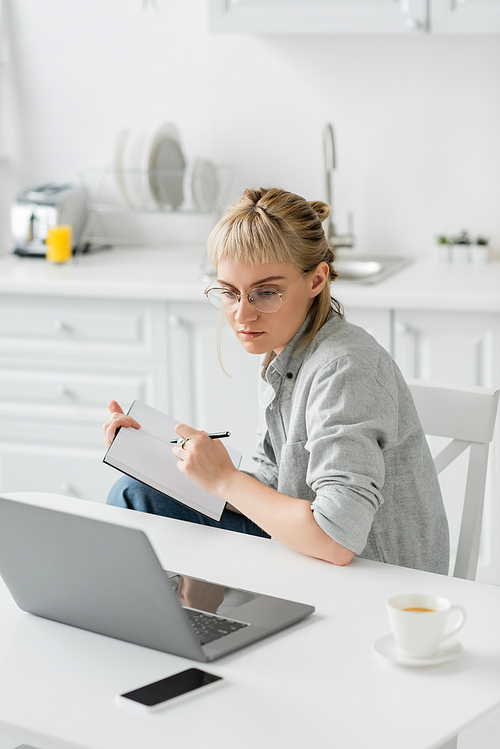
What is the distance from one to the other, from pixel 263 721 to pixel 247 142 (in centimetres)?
250

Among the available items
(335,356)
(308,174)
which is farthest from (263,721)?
(308,174)

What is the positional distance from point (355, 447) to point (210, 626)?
339 millimetres

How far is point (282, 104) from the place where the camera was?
300 centimetres

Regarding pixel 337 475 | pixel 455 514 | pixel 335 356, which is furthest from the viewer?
pixel 455 514

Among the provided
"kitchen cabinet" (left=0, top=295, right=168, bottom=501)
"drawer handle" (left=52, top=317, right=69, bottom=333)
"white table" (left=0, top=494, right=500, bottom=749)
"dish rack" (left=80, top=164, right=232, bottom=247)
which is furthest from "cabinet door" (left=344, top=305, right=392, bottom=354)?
"white table" (left=0, top=494, right=500, bottom=749)

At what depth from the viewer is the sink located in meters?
2.80

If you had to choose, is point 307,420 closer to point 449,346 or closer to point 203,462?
point 203,462

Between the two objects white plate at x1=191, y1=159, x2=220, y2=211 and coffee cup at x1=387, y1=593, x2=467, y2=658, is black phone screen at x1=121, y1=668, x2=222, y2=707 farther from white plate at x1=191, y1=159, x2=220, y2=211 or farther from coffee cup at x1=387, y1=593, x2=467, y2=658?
white plate at x1=191, y1=159, x2=220, y2=211

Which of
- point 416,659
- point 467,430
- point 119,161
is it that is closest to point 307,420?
point 467,430

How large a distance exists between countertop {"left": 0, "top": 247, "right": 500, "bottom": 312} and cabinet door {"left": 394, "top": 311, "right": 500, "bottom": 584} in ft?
0.16

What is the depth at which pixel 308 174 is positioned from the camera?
9.92ft

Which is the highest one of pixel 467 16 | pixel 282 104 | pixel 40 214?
pixel 467 16

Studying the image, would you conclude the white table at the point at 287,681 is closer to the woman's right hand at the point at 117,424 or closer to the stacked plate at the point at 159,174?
the woman's right hand at the point at 117,424

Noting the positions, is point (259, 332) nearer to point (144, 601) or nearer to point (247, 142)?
point (144, 601)
